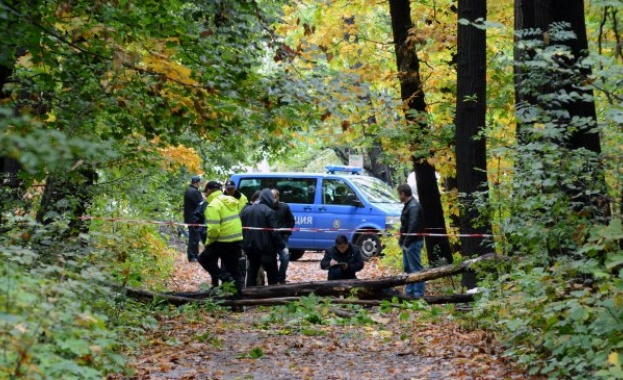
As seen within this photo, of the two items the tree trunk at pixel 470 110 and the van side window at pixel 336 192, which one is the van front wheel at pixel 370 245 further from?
the tree trunk at pixel 470 110

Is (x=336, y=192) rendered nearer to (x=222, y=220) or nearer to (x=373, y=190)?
(x=373, y=190)

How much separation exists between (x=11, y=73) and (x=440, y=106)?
344 inches

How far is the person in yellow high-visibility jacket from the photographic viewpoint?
12.5 meters

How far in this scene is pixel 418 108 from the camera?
16219 mm

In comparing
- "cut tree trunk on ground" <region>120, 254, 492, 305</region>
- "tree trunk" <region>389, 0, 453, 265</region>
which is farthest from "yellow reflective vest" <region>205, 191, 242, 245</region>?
"tree trunk" <region>389, 0, 453, 265</region>

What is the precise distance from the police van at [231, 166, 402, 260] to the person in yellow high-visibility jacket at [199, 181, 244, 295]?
8807 mm

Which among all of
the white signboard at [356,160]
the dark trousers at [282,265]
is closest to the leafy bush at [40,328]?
the dark trousers at [282,265]

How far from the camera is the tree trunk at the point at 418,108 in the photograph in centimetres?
1587

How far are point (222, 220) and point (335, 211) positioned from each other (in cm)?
1013

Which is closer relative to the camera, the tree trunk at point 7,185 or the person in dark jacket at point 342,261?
the tree trunk at point 7,185

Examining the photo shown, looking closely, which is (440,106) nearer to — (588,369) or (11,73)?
(11,73)

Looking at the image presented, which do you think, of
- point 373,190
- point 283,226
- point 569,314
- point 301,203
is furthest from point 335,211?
point 569,314

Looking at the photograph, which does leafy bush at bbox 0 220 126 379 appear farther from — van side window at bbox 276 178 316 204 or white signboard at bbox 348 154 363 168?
white signboard at bbox 348 154 363 168

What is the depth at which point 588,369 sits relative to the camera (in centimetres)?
648
